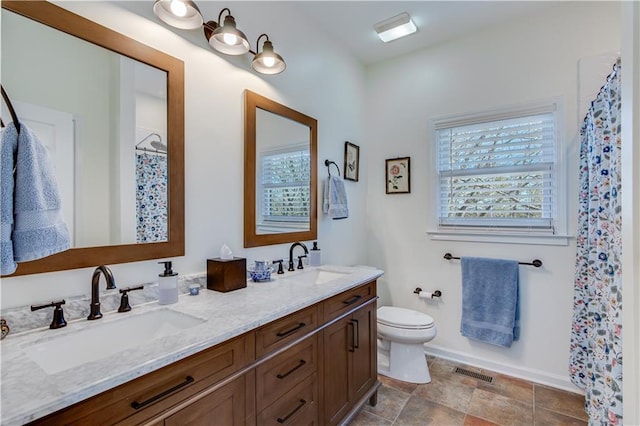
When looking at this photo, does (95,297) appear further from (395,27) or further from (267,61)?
(395,27)

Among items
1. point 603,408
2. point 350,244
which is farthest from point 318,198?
point 603,408

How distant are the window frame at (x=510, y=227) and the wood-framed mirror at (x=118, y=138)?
6.93 feet

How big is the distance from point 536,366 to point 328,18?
123 inches

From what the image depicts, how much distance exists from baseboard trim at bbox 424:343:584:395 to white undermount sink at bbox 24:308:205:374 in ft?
7.60

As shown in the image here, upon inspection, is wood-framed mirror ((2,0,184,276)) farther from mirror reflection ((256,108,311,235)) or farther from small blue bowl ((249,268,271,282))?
mirror reflection ((256,108,311,235))

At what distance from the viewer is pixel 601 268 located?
5.06 ft

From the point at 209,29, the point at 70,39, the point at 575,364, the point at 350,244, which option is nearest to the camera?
the point at 70,39

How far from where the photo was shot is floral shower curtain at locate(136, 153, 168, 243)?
135 cm

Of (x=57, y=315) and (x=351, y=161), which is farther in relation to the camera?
(x=351, y=161)

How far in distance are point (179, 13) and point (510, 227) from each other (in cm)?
260

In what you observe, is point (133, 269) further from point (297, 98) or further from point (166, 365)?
point (297, 98)

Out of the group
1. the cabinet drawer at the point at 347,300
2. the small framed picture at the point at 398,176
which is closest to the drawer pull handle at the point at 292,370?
the cabinet drawer at the point at 347,300

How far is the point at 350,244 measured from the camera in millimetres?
2867

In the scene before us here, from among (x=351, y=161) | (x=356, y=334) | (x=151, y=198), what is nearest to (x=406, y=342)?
(x=356, y=334)
